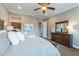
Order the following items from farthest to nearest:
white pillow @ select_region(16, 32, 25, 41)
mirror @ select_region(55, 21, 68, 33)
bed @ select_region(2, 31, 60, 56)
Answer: white pillow @ select_region(16, 32, 25, 41), mirror @ select_region(55, 21, 68, 33), bed @ select_region(2, 31, 60, 56)

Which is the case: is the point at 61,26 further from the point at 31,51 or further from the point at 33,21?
the point at 31,51

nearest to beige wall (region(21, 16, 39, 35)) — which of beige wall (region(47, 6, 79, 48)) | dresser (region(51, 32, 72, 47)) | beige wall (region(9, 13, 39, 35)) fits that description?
beige wall (region(9, 13, 39, 35))

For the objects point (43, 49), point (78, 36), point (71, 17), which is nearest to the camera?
point (43, 49)

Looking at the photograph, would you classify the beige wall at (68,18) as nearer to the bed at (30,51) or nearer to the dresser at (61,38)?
the dresser at (61,38)

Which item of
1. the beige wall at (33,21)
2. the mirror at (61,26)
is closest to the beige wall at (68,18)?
the mirror at (61,26)

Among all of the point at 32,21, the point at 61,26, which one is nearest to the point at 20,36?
the point at 32,21

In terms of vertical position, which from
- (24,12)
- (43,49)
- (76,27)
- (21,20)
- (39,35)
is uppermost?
(24,12)

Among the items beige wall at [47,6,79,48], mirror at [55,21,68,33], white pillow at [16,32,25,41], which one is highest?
beige wall at [47,6,79,48]

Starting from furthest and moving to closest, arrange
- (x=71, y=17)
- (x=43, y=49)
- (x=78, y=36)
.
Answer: (x=78, y=36)
(x=71, y=17)
(x=43, y=49)

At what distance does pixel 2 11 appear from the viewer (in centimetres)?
282

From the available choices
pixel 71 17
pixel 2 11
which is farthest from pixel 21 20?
pixel 71 17

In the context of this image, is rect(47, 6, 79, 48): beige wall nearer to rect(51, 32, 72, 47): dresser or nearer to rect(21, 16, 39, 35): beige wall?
rect(51, 32, 72, 47): dresser

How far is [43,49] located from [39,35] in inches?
18.1

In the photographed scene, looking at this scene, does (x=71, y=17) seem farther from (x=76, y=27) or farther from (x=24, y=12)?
(x=24, y=12)
